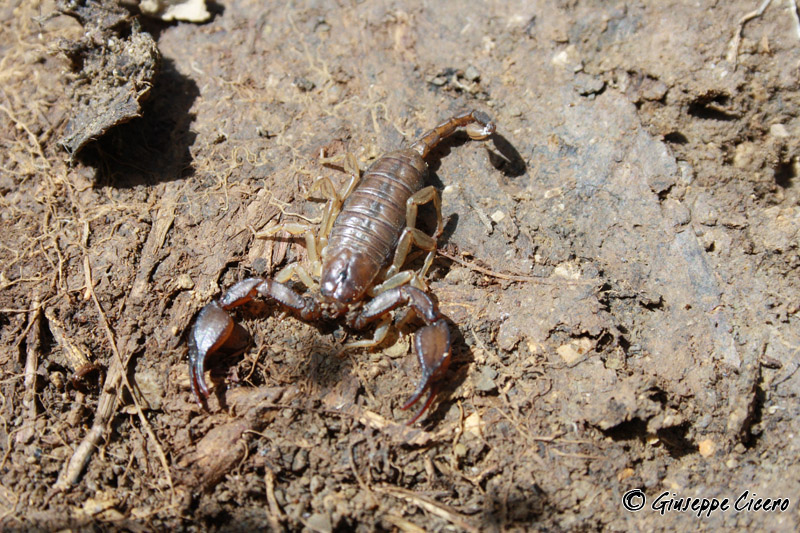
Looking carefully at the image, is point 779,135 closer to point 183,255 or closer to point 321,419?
point 321,419

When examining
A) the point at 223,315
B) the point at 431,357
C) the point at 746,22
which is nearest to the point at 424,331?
the point at 431,357

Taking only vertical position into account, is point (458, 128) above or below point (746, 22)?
below

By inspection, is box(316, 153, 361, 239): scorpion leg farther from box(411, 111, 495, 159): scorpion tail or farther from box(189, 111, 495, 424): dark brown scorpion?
box(411, 111, 495, 159): scorpion tail

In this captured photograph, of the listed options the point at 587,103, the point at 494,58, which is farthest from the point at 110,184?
the point at 587,103

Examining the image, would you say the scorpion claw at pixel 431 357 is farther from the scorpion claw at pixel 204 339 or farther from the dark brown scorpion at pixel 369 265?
the scorpion claw at pixel 204 339

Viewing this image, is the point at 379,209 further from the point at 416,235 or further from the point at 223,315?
the point at 223,315

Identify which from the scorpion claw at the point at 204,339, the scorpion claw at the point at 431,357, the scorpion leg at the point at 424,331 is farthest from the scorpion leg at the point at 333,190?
the scorpion claw at the point at 431,357
